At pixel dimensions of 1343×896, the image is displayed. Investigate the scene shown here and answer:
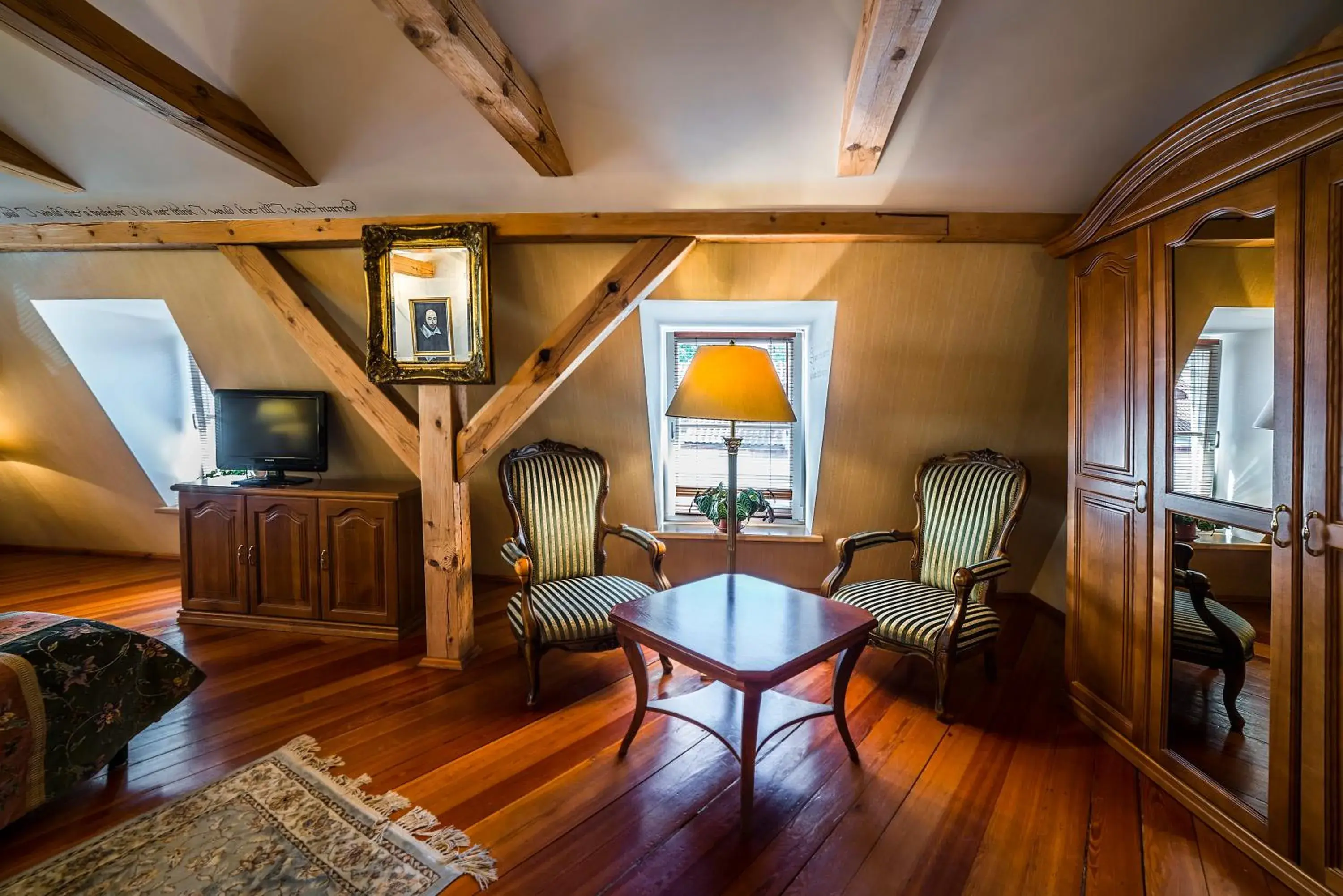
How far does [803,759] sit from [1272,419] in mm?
1736

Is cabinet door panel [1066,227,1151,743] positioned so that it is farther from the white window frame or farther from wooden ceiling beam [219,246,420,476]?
wooden ceiling beam [219,246,420,476]

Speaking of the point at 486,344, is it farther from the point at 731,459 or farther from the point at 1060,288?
the point at 1060,288

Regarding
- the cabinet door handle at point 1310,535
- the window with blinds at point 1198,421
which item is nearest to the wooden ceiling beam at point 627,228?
the window with blinds at point 1198,421

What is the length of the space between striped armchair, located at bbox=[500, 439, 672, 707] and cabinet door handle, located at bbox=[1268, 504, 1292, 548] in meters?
2.05

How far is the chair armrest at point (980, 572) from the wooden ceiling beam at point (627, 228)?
1.40 m

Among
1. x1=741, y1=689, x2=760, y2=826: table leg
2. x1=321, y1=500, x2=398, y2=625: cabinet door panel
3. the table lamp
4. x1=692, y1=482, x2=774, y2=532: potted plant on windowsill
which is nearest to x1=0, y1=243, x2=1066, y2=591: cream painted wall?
x1=692, y1=482, x2=774, y2=532: potted plant on windowsill

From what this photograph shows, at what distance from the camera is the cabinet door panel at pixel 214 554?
3.38 metres

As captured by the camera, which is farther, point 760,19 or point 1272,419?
point 760,19

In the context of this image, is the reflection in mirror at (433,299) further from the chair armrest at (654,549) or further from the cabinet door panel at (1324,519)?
the cabinet door panel at (1324,519)

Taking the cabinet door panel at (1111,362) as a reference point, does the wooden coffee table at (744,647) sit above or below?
below

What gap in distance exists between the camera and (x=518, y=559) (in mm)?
2582

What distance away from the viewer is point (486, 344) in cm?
277

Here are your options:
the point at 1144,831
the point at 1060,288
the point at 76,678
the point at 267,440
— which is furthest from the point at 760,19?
the point at 267,440

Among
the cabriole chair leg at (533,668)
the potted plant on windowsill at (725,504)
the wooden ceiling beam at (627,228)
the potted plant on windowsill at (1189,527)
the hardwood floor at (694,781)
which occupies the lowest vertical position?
the hardwood floor at (694,781)
